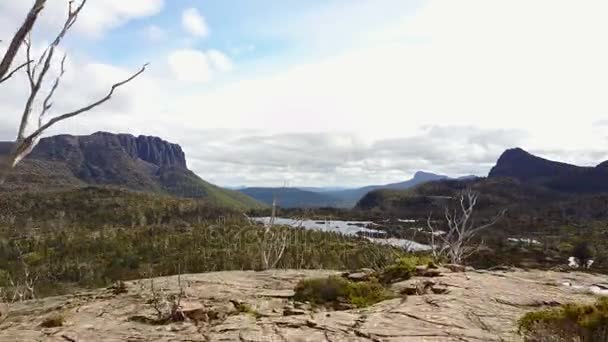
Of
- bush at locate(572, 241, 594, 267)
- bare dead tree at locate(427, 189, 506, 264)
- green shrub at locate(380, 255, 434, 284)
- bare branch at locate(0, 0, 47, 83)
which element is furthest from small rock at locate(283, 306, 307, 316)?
bush at locate(572, 241, 594, 267)

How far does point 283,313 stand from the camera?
10906 mm

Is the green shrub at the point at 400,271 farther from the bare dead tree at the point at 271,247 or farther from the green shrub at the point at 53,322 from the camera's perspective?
the green shrub at the point at 53,322

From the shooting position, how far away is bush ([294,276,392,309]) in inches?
474

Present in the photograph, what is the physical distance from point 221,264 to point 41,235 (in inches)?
2206

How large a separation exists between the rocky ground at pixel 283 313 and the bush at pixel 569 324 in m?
0.34

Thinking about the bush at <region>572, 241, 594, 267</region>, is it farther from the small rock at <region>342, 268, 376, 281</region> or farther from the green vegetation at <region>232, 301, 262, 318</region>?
the green vegetation at <region>232, 301, 262, 318</region>

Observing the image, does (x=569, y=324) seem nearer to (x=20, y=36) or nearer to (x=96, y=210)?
(x=20, y=36)

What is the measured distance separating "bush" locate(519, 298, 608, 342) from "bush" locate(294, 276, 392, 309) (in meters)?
3.52

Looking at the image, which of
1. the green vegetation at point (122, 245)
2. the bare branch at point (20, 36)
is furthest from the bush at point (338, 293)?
the green vegetation at point (122, 245)

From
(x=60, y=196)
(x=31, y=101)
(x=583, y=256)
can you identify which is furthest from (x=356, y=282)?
(x=60, y=196)

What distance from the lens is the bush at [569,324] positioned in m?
8.48

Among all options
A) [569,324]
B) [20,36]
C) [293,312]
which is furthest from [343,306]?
[20,36]

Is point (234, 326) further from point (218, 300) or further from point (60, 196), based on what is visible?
point (60, 196)

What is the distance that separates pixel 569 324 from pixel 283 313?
5192mm
